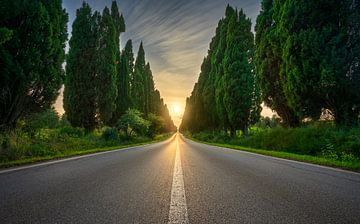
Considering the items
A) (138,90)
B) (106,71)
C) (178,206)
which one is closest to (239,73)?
(106,71)

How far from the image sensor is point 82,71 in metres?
26.3

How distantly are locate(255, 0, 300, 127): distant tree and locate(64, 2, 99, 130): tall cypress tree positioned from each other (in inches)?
640

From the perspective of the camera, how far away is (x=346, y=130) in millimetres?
12461

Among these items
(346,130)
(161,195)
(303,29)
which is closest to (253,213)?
(161,195)

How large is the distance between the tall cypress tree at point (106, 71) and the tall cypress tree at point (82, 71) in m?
0.63

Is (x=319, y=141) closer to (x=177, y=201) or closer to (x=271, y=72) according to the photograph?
(x=271, y=72)

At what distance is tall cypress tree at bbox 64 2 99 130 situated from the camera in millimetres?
25484

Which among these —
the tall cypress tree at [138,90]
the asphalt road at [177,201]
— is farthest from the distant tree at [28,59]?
the tall cypress tree at [138,90]

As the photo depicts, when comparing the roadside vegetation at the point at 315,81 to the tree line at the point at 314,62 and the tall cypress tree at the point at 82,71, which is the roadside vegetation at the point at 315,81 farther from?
the tall cypress tree at the point at 82,71

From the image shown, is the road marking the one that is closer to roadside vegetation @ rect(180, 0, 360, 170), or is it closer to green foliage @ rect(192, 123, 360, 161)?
roadside vegetation @ rect(180, 0, 360, 170)

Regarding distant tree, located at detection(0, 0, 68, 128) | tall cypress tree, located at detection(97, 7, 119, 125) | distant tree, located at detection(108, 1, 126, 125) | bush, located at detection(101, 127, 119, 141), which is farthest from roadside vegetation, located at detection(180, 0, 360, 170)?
distant tree, located at detection(108, 1, 126, 125)

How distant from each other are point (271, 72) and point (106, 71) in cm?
1675

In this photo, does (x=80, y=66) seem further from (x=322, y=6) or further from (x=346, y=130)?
(x=346, y=130)

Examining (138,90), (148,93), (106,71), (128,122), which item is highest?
(148,93)
